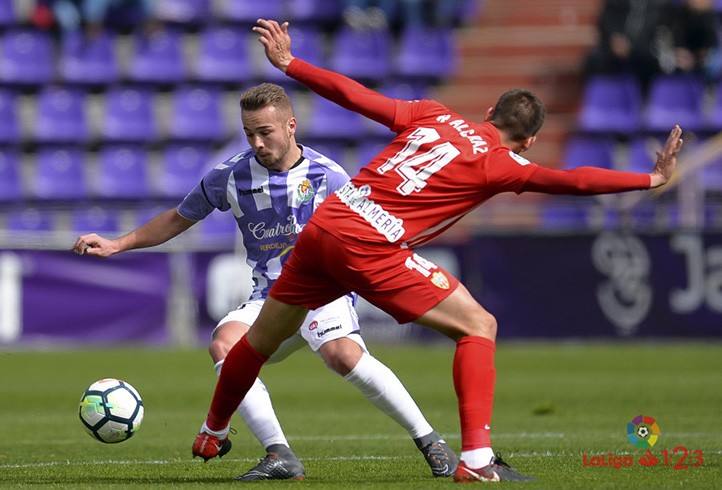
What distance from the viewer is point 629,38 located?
2112 centimetres

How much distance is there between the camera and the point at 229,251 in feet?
58.3

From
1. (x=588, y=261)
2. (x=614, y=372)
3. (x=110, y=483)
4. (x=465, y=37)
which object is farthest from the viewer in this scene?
(x=465, y=37)

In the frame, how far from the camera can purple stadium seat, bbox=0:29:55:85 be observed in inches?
866

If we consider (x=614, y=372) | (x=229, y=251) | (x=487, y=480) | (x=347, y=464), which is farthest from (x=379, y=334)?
(x=487, y=480)

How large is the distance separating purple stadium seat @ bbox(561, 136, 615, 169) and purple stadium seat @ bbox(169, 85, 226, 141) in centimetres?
574

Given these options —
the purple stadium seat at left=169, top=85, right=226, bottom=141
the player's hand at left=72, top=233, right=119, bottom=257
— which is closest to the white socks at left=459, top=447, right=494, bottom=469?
the player's hand at left=72, top=233, right=119, bottom=257

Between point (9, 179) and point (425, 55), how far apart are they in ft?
23.9

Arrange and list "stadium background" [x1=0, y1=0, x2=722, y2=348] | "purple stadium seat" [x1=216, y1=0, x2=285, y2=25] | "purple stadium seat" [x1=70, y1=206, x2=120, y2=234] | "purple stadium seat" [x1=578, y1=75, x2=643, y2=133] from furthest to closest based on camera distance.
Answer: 1. "purple stadium seat" [x1=216, y1=0, x2=285, y2=25]
2. "purple stadium seat" [x1=578, y1=75, x2=643, y2=133]
3. "purple stadium seat" [x1=70, y1=206, x2=120, y2=234]
4. "stadium background" [x1=0, y1=0, x2=722, y2=348]

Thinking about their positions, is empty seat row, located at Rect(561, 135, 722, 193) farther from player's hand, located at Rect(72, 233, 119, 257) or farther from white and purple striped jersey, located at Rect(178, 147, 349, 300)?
player's hand, located at Rect(72, 233, 119, 257)

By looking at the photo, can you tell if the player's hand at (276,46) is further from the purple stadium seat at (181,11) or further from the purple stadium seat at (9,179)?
the purple stadium seat at (181,11)

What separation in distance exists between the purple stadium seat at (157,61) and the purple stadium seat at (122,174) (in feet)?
4.67

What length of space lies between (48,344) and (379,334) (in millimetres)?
4472

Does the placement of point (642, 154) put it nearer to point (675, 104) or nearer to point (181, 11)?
point (675, 104)

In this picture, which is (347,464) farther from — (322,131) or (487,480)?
(322,131)
